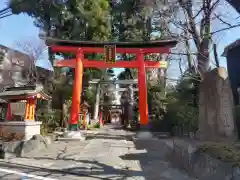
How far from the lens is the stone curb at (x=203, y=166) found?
5.12 m

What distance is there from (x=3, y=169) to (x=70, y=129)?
6983mm

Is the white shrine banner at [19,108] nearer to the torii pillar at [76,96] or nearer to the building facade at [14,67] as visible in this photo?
the torii pillar at [76,96]

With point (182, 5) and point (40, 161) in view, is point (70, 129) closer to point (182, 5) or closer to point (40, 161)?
point (40, 161)

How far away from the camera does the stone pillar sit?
1009cm

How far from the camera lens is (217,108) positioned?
34.2 feet

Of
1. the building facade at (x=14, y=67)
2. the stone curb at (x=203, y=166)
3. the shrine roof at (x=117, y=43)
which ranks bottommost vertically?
the stone curb at (x=203, y=166)

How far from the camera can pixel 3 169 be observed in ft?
23.5

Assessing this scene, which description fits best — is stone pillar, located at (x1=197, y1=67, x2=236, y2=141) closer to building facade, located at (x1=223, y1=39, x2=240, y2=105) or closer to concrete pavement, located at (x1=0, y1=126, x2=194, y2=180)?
concrete pavement, located at (x1=0, y1=126, x2=194, y2=180)

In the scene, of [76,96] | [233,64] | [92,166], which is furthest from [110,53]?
[92,166]

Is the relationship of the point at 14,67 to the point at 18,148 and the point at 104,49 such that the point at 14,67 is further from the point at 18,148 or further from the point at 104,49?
the point at 18,148

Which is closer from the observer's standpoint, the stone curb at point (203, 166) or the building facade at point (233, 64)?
the stone curb at point (203, 166)

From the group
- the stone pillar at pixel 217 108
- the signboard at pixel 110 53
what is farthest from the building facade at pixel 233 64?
the signboard at pixel 110 53

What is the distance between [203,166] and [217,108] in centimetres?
488

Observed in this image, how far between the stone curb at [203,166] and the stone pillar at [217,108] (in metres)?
2.86
